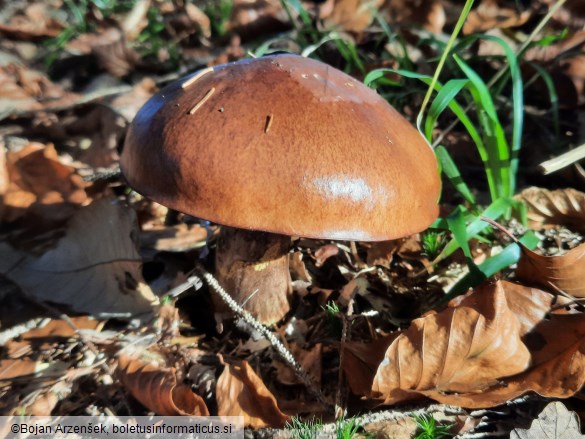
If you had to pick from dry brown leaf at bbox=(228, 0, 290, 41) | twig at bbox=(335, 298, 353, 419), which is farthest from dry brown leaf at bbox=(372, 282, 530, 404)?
dry brown leaf at bbox=(228, 0, 290, 41)

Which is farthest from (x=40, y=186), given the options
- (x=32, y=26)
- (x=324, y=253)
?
(x=32, y=26)

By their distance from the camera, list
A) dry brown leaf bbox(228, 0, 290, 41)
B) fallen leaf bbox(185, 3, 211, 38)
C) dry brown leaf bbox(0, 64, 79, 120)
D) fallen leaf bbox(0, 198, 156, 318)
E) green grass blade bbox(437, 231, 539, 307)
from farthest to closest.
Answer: fallen leaf bbox(185, 3, 211, 38), dry brown leaf bbox(228, 0, 290, 41), dry brown leaf bbox(0, 64, 79, 120), fallen leaf bbox(0, 198, 156, 318), green grass blade bbox(437, 231, 539, 307)

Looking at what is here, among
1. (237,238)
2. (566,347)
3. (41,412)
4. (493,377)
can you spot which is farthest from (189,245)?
(566,347)

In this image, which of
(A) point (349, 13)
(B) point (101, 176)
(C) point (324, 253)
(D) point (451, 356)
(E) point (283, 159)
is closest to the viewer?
(E) point (283, 159)

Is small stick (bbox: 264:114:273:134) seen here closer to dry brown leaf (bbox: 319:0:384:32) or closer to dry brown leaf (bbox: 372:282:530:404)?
dry brown leaf (bbox: 372:282:530:404)

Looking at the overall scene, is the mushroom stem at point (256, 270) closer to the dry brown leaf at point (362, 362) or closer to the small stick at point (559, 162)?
the dry brown leaf at point (362, 362)

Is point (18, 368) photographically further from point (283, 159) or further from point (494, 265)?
point (494, 265)

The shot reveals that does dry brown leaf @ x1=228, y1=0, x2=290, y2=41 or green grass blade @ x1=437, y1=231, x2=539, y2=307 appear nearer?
green grass blade @ x1=437, y1=231, x2=539, y2=307
